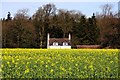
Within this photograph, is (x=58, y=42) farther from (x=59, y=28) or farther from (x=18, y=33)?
(x=18, y=33)

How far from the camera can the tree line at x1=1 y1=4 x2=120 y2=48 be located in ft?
174

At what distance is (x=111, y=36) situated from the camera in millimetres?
53938

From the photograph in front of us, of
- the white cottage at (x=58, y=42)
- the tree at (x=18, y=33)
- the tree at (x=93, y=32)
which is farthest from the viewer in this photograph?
the white cottage at (x=58, y=42)

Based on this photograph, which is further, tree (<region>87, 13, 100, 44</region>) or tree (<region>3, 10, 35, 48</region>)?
tree (<region>87, 13, 100, 44</region>)

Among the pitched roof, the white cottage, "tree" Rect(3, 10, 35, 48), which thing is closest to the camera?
"tree" Rect(3, 10, 35, 48)

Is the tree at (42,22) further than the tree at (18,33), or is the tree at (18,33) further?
the tree at (42,22)

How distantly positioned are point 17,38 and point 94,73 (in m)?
41.5

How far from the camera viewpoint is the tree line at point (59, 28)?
53.2 meters

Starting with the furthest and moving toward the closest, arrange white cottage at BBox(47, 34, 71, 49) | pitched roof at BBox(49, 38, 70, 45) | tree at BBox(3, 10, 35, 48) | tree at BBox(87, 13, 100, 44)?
pitched roof at BBox(49, 38, 70, 45) < white cottage at BBox(47, 34, 71, 49) < tree at BBox(87, 13, 100, 44) < tree at BBox(3, 10, 35, 48)

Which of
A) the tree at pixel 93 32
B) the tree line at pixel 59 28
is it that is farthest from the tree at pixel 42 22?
the tree at pixel 93 32

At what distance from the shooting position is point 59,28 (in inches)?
2397

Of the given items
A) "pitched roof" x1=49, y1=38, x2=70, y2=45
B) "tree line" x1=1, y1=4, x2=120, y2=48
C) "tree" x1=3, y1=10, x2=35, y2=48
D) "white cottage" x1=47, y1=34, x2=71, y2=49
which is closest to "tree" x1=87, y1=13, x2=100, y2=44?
"tree line" x1=1, y1=4, x2=120, y2=48

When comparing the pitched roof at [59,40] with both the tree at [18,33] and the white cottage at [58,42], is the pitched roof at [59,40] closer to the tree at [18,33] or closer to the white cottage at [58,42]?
the white cottage at [58,42]

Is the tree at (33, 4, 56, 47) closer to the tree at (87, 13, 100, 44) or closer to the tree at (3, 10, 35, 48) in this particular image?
the tree at (3, 10, 35, 48)
